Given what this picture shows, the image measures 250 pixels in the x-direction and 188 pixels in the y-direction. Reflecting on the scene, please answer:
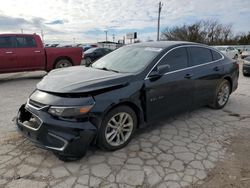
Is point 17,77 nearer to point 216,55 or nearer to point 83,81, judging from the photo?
point 83,81

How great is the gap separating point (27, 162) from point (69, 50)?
25.4 feet

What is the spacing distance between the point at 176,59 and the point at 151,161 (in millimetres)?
1965

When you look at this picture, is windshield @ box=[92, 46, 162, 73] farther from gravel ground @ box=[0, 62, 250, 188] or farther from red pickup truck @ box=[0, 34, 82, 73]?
red pickup truck @ box=[0, 34, 82, 73]

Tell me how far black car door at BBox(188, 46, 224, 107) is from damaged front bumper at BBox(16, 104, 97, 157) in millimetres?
2541

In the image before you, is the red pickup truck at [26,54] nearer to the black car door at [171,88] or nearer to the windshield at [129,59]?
the windshield at [129,59]

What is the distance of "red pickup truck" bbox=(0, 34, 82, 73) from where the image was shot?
8648 mm

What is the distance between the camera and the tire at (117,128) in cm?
321

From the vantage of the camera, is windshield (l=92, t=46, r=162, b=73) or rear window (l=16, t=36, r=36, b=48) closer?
windshield (l=92, t=46, r=162, b=73)

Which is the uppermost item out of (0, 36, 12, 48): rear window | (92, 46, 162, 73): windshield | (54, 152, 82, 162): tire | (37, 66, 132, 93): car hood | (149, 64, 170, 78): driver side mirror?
(0, 36, 12, 48): rear window

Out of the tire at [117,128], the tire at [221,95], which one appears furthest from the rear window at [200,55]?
the tire at [117,128]

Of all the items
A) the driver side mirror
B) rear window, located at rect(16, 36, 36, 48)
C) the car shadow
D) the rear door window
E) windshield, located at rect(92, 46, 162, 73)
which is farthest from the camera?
the car shadow

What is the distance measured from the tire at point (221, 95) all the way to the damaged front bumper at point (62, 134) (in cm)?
338

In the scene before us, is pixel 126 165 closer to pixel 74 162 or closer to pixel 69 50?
pixel 74 162

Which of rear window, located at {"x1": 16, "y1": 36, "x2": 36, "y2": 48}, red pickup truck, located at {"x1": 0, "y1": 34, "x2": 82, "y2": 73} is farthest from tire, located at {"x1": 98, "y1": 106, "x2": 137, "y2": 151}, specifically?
rear window, located at {"x1": 16, "y1": 36, "x2": 36, "y2": 48}
